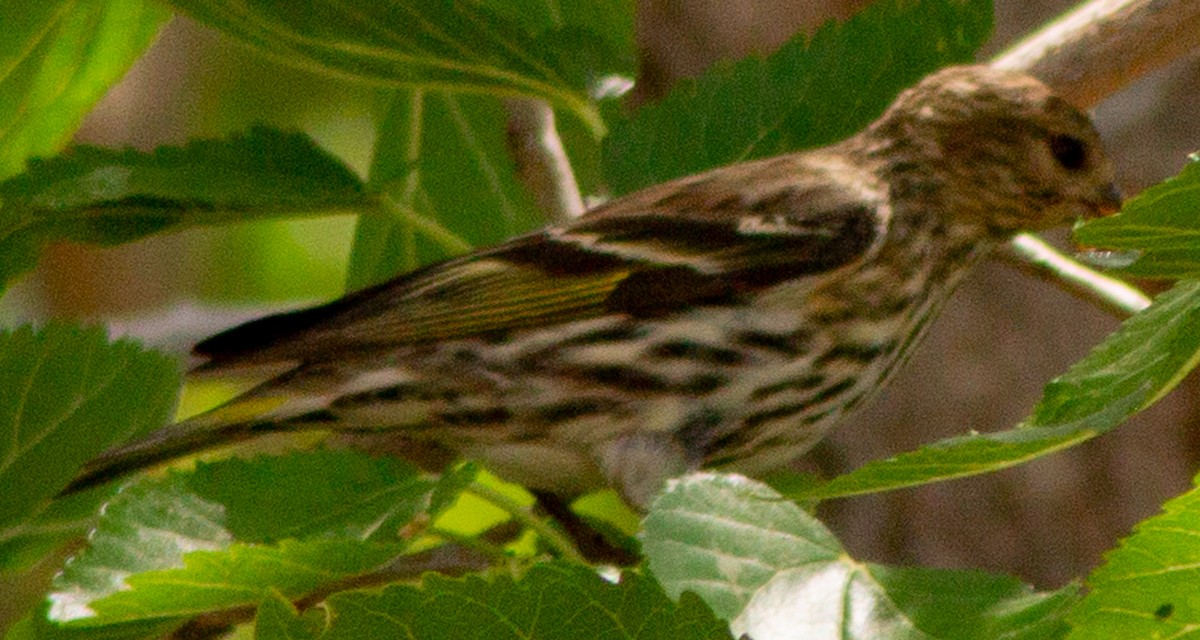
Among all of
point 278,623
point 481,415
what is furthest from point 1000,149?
point 278,623

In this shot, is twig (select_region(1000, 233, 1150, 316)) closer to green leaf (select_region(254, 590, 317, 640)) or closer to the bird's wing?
the bird's wing

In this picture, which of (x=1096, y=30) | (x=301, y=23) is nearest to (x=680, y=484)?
(x=301, y=23)

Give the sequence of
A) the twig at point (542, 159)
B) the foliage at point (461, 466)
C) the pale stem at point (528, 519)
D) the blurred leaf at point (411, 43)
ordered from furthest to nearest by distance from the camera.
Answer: the twig at point (542, 159), the blurred leaf at point (411, 43), the pale stem at point (528, 519), the foliage at point (461, 466)

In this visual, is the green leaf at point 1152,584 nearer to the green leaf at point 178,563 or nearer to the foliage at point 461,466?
the foliage at point 461,466

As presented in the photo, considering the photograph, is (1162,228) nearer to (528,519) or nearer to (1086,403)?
(1086,403)

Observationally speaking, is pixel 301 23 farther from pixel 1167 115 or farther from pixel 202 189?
pixel 1167 115

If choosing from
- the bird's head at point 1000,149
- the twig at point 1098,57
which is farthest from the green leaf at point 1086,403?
the bird's head at point 1000,149

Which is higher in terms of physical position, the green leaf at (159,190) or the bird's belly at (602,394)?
the green leaf at (159,190)

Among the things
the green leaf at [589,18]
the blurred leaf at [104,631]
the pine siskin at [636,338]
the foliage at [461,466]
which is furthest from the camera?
the green leaf at [589,18]
